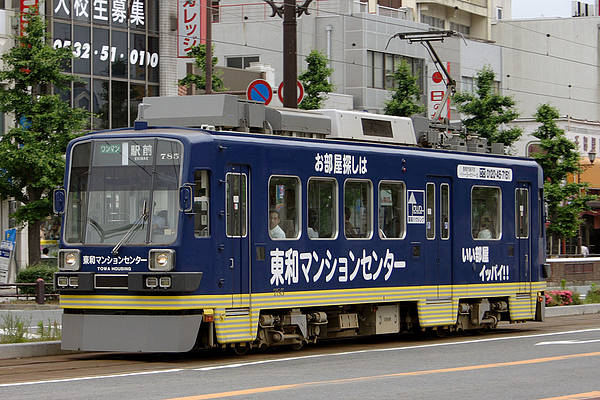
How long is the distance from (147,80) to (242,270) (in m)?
31.4

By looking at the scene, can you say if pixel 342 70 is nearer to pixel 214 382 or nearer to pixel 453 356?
pixel 453 356

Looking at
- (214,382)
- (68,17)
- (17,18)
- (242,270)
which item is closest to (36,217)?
(17,18)

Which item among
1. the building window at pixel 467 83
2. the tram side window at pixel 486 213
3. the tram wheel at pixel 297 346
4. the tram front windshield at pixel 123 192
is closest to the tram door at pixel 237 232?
the tram front windshield at pixel 123 192

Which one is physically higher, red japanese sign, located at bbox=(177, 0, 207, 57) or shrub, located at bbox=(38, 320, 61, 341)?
red japanese sign, located at bbox=(177, 0, 207, 57)

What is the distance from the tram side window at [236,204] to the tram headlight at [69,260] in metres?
2.09

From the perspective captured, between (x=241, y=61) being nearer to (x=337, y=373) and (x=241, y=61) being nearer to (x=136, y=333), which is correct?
(x=136, y=333)

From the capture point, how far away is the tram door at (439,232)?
20656 millimetres

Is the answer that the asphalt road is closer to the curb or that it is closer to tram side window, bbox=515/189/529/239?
tram side window, bbox=515/189/529/239

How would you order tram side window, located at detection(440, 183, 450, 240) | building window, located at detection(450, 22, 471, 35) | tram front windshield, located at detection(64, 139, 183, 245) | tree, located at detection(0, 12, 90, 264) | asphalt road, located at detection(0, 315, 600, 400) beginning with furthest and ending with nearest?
1. building window, located at detection(450, 22, 471, 35)
2. tree, located at detection(0, 12, 90, 264)
3. tram side window, located at detection(440, 183, 450, 240)
4. tram front windshield, located at detection(64, 139, 183, 245)
5. asphalt road, located at detection(0, 315, 600, 400)

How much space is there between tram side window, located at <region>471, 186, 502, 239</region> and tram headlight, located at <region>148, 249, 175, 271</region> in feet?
24.1

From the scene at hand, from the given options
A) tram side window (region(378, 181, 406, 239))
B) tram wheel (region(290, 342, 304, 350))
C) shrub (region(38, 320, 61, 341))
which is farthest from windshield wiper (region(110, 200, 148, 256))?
tram side window (region(378, 181, 406, 239))

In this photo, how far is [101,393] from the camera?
41.1 ft

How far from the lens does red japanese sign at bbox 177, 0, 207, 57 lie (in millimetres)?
→ 45281

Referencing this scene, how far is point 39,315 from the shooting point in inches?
1153
